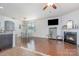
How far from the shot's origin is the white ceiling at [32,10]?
9.43 ft

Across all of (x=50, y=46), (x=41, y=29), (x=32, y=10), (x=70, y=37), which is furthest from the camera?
(x=70, y=37)

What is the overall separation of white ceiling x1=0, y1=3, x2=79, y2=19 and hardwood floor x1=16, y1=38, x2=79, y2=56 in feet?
2.33

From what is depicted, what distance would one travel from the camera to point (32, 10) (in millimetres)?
3086

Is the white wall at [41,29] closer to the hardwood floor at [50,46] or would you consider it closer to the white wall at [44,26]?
the white wall at [44,26]

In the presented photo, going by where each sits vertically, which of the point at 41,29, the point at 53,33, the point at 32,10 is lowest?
the point at 53,33

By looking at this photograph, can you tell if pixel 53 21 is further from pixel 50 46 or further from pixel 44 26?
pixel 50 46

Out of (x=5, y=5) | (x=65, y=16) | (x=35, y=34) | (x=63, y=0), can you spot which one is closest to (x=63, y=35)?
(x=65, y=16)

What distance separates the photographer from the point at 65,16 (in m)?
3.16

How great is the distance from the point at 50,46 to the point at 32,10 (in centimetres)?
114

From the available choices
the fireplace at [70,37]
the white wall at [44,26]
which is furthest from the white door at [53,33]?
the fireplace at [70,37]

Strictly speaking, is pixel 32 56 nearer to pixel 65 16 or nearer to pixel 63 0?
pixel 65 16

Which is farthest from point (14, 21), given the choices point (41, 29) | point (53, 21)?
point (53, 21)

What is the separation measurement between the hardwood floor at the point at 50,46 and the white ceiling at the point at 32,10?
2.33 feet

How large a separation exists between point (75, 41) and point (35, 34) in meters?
1.26
